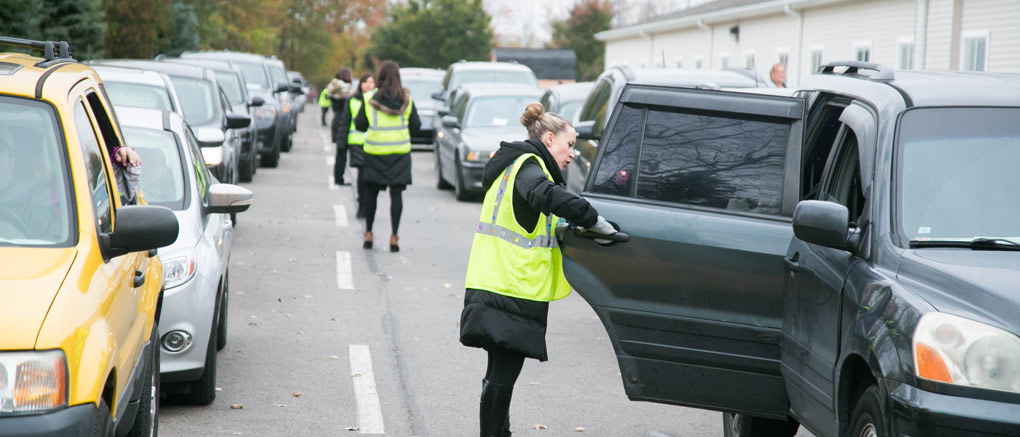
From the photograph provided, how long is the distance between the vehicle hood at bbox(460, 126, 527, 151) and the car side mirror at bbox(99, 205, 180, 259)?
12750mm

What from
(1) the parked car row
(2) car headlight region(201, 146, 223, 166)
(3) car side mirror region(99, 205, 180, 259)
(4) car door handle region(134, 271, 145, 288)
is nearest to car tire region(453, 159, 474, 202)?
(2) car headlight region(201, 146, 223, 166)

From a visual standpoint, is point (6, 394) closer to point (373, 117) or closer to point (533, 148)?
point (533, 148)

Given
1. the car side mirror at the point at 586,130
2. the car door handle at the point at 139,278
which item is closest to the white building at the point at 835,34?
the car side mirror at the point at 586,130

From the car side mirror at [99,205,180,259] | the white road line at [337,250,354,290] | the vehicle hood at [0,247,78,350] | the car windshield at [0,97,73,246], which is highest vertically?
the car windshield at [0,97,73,246]

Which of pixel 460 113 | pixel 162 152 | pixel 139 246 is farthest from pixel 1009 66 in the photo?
pixel 139 246

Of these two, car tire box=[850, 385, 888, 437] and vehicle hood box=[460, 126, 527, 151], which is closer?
car tire box=[850, 385, 888, 437]

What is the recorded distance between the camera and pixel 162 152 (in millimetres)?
7891

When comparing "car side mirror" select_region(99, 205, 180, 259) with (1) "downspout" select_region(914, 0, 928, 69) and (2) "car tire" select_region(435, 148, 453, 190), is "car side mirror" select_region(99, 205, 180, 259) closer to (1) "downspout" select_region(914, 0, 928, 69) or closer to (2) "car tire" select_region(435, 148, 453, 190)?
(2) "car tire" select_region(435, 148, 453, 190)

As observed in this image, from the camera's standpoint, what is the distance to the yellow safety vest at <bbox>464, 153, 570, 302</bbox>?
5.29 m

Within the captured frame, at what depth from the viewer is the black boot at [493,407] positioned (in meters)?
5.43

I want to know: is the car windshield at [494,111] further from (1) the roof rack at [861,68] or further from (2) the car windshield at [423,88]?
(1) the roof rack at [861,68]

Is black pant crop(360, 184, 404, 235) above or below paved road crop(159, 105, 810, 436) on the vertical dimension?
above

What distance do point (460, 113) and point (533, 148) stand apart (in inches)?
547

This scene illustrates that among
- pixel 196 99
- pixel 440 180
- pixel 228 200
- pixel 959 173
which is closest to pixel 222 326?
pixel 228 200
